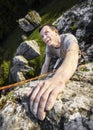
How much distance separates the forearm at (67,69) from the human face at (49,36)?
1203 mm

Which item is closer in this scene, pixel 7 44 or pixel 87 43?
pixel 87 43

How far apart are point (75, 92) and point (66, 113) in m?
0.77

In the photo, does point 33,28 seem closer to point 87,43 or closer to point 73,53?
point 87,43

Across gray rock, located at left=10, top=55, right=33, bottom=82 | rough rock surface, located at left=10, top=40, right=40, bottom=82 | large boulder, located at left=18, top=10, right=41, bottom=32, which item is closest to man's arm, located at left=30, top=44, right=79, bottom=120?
rough rock surface, located at left=10, top=40, right=40, bottom=82

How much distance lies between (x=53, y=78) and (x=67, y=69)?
58 cm

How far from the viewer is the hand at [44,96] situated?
23.1 ft

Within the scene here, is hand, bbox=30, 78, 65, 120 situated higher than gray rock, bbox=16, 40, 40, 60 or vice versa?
hand, bbox=30, 78, 65, 120

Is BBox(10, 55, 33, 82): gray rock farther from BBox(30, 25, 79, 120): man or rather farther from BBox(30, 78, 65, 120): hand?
BBox(30, 78, 65, 120): hand

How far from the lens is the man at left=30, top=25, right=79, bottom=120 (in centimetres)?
708

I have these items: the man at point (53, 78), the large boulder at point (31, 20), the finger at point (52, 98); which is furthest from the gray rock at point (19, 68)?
the finger at point (52, 98)

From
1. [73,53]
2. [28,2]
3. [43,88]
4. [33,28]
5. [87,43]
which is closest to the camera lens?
[43,88]

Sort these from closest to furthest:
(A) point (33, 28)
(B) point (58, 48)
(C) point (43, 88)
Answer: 1. (C) point (43, 88)
2. (B) point (58, 48)
3. (A) point (33, 28)

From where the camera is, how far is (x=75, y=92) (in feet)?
24.8

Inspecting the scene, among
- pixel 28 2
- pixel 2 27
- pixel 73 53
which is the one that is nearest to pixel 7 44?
pixel 2 27
